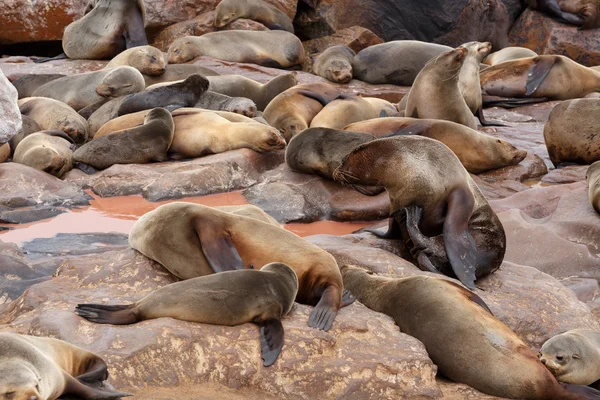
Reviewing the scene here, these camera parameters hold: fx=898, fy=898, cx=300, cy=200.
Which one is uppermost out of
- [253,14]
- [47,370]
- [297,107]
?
[47,370]

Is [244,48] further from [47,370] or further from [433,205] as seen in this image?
[47,370]

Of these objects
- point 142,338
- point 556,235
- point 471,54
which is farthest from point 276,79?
point 142,338

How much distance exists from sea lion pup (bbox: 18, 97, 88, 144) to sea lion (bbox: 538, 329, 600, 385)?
641cm

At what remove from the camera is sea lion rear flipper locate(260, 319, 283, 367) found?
A: 3559 mm

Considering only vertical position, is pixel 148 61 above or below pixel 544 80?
above

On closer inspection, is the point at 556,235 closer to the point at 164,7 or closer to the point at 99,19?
the point at 99,19

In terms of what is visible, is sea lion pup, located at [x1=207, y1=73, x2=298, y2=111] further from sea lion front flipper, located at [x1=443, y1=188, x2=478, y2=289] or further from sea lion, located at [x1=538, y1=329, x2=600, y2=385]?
sea lion, located at [x1=538, y1=329, x2=600, y2=385]

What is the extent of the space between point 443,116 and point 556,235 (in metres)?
2.85

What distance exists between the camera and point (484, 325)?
13.2 ft

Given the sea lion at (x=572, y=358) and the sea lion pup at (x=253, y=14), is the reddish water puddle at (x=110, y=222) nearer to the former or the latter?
the sea lion at (x=572, y=358)

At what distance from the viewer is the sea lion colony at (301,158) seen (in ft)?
12.4

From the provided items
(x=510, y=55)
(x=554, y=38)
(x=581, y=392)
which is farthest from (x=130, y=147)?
(x=554, y=38)

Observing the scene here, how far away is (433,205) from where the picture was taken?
212 inches

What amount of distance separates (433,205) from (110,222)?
2.80m
